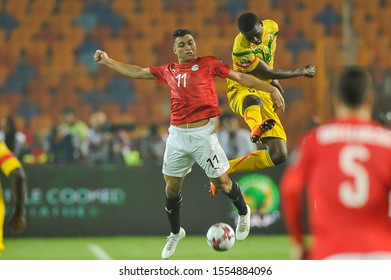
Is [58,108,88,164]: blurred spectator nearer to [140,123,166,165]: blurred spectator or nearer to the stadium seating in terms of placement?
[140,123,166,165]: blurred spectator

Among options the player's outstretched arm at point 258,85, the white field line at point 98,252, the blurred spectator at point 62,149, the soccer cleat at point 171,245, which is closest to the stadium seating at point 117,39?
the blurred spectator at point 62,149

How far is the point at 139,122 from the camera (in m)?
18.3

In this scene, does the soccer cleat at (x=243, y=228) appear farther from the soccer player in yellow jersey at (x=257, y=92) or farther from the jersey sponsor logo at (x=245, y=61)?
the jersey sponsor logo at (x=245, y=61)

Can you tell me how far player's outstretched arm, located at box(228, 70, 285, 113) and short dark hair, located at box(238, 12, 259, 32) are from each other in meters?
0.41

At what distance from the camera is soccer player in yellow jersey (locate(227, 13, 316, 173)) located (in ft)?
29.5

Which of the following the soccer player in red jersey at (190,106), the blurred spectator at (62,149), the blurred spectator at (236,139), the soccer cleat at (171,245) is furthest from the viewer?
the blurred spectator at (62,149)

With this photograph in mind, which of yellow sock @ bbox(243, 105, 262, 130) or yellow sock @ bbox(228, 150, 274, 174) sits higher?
yellow sock @ bbox(243, 105, 262, 130)

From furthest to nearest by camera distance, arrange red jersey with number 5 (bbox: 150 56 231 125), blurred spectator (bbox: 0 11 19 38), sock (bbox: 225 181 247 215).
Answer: blurred spectator (bbox: 0 11 19 38) → sock (bbox: 225 181 247 215) → red jersey with number 5 (bbox: 150 56 231 125)

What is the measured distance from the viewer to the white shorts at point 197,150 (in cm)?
934

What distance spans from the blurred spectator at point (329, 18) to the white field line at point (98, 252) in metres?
7.84

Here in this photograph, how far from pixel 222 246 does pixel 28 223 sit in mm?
6200

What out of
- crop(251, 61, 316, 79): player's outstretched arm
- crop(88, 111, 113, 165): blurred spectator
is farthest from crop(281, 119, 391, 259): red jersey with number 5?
crop(88, 111, 113, 165): blurred spectator

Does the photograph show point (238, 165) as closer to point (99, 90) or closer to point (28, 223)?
point (28, 223)
